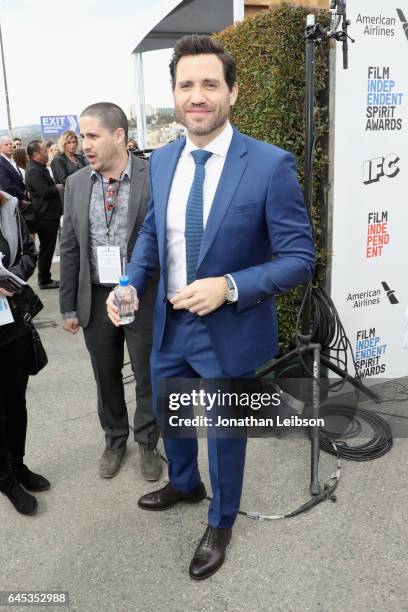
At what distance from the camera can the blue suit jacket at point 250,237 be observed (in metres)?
1.81

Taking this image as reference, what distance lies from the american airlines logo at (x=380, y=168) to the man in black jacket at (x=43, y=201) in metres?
4.82

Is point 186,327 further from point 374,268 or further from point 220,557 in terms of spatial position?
point 374,268

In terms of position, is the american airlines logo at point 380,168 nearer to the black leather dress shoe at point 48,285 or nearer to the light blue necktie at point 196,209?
the light blue necktie at point 196,209

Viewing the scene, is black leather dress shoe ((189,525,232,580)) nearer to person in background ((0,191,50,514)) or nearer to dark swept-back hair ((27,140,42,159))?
person in background ((0,191,50,514))

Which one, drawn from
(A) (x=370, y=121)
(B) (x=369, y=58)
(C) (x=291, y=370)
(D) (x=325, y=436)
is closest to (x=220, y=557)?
(D) (x=325, y=436)

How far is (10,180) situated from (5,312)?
488 cm

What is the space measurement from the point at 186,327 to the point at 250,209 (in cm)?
54

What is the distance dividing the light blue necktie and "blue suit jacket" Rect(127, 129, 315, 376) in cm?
8

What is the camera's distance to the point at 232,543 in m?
2.35

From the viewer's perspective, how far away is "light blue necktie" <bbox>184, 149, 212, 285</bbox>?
6.24 ft

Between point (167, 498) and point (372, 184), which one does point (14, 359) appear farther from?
point (372, 184)

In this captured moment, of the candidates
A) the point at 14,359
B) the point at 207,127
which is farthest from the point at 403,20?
the point at 14,359

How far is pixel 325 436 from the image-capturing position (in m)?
3.21

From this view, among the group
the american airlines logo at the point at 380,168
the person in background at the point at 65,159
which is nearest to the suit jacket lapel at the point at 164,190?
the american airlines logo at the point at 380,168
